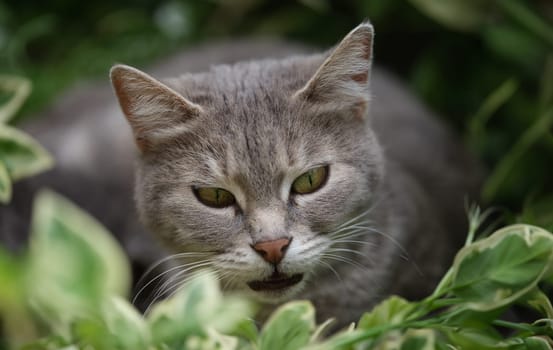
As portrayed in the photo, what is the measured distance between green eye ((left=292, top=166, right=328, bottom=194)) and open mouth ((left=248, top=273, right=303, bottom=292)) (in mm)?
188

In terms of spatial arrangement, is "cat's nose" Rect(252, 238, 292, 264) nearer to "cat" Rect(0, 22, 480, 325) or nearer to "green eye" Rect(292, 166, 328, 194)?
"cat" Rect(0, 22, 480, 325)

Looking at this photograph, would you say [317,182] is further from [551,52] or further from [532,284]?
[551,52]

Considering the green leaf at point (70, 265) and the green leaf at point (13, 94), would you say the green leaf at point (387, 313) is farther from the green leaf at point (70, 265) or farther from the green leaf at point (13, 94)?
the green leaf at point (13, 94)

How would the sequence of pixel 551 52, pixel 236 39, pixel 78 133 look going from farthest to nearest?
pixel 236 39 < pixel 78 133 < pixel 551 52

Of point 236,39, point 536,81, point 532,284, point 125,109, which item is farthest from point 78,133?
point 532,284

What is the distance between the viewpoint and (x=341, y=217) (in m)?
1.57

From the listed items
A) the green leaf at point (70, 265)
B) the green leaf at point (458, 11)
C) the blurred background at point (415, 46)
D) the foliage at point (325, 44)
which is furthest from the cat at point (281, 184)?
the green leaf at point (458, 11)

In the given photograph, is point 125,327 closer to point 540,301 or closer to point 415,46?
point 540,301

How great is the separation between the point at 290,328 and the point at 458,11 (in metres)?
1.54

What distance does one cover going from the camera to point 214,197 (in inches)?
61.5

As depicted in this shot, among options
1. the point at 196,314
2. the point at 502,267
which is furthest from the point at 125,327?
the point at 502,267

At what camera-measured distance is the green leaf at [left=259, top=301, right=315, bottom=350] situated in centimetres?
114

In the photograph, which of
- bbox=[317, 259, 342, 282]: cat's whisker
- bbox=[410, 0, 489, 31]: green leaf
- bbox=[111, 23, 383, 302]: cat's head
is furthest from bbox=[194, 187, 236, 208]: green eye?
bbox=[410, 0, 489, 31]: green leaf

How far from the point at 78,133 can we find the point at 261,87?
131 cm
